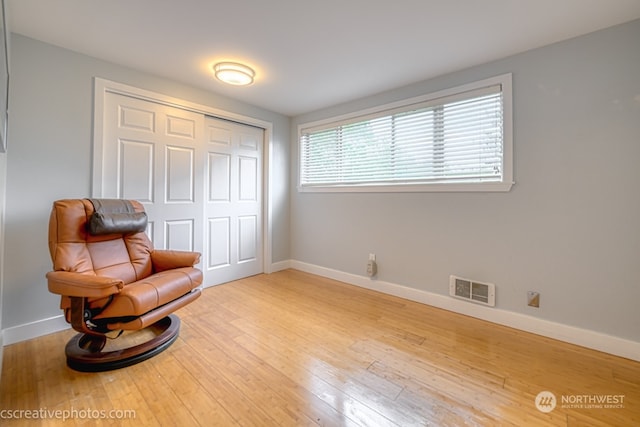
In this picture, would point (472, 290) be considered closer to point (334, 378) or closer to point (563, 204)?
point (563, 204)

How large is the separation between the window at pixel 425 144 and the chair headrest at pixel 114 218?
7.17 ft

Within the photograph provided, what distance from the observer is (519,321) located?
224 centimetres

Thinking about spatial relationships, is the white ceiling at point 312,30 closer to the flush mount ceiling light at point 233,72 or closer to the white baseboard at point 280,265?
the flush mount ceiling light at point 233,72

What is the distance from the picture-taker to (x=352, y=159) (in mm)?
3414

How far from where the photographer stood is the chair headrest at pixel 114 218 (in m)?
1.91

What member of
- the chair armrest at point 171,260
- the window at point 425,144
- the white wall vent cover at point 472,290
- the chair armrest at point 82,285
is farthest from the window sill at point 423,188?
the chair armrest at point 82,285

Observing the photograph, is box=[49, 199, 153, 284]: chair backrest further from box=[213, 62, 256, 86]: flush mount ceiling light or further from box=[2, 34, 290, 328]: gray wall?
box=[213, 62, 256, 86]: flush mount ceiling light

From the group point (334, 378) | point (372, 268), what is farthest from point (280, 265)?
point (334, 378)

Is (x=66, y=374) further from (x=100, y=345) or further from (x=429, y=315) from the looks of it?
(x=429, y=315)

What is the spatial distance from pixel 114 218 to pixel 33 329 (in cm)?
108

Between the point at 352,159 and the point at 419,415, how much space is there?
2.68m

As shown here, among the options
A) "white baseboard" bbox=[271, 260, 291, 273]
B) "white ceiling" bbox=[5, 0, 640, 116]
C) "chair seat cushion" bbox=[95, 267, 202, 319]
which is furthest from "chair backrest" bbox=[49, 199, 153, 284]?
"white baseboard" bbox=[271, 260, 291, 273]

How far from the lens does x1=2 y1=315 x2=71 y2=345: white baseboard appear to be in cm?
196

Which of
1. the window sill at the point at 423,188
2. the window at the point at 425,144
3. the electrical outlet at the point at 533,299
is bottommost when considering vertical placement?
the electrical outlet at the point at 533,299
